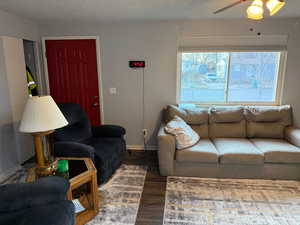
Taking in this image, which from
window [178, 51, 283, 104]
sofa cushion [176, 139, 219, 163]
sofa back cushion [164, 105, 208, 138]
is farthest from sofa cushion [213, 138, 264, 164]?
window [178, 51, 283, 104]

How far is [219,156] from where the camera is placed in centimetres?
274

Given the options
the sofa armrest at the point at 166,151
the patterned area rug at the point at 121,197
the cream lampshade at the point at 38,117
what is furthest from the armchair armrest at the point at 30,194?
the sofa armrest at the point at 166,151

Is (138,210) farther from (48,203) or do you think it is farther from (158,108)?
(158,108)

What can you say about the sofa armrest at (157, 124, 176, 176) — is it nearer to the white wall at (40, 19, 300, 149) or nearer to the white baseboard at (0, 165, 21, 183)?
the white wall at (40, 19, 300, 149)

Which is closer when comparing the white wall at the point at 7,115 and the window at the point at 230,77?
the white wall at the point at 7,115

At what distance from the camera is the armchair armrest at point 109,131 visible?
320 cm

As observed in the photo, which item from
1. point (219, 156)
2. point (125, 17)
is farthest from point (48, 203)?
point (125, 17)

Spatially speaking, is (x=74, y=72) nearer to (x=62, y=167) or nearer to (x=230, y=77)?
(x=62, y=167)

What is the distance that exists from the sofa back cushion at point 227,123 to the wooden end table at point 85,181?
6.40 ft

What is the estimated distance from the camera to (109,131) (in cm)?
321

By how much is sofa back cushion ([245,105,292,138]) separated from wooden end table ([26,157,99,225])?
239 cm

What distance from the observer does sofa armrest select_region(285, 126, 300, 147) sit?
288cm

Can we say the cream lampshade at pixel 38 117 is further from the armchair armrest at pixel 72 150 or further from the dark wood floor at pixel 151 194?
the dark wood floor at pixel 151 194

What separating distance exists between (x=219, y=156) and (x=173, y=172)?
634mm
